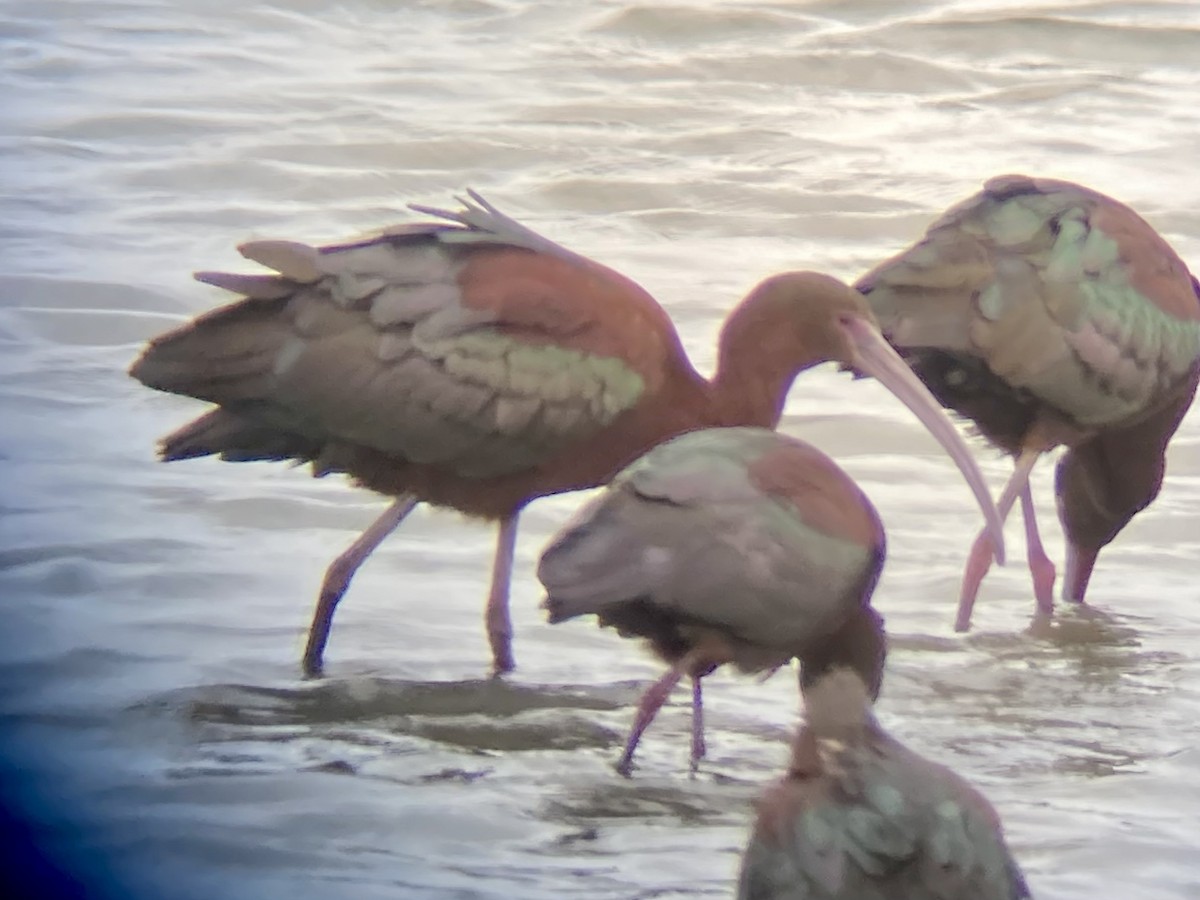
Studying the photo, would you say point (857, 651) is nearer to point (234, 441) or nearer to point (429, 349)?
point (429, 349)

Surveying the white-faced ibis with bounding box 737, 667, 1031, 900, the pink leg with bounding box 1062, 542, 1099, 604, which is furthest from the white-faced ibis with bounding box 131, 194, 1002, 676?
the white-faced ibis with bounding box 737, 667, 1031, 900

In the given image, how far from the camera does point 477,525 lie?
7000 mm

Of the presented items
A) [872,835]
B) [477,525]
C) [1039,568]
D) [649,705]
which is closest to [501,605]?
[477,525]

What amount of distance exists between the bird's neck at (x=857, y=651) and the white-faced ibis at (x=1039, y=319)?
5.16ft

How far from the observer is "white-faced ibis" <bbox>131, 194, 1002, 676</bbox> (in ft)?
19.2

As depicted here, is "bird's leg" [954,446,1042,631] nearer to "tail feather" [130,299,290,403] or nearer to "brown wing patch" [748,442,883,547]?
"brown wing patch" [748,442,883,547]

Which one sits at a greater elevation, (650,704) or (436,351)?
(436,351)

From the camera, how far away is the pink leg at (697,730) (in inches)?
204

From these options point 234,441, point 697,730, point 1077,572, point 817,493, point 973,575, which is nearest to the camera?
point 817,493

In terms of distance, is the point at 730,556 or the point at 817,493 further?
the point at 817,493

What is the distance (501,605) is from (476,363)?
679mm

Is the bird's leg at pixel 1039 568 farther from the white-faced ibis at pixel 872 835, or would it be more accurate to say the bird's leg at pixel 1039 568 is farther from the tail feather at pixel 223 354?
the white-faced ibis at pixel 872 835

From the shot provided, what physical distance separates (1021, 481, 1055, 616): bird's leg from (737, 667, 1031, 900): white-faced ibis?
10.3ft

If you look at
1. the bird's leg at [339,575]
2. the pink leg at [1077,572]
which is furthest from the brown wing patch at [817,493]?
the pink leg at [1077,572]
